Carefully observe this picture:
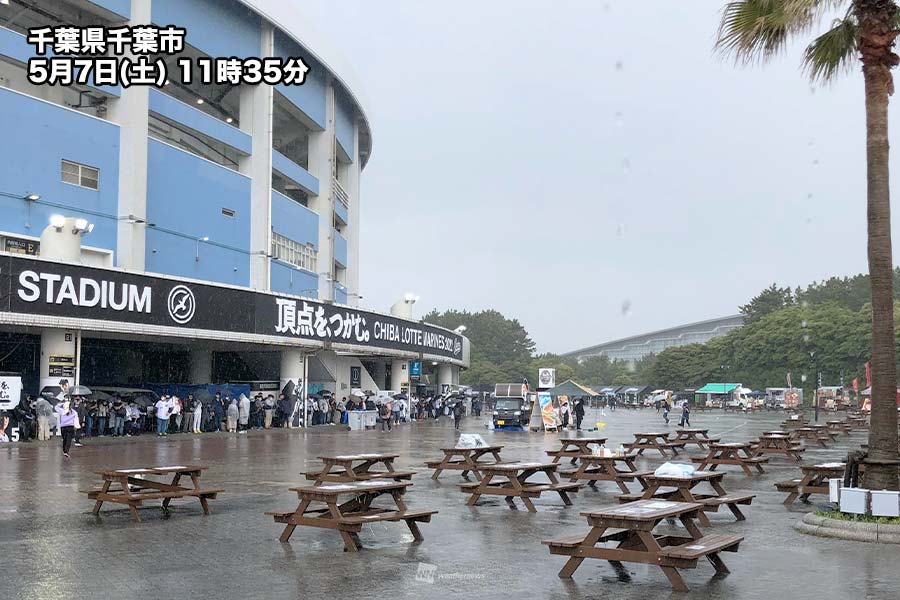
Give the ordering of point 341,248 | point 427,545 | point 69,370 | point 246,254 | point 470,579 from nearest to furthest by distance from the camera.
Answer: point 470,579 → point 427,545 → point 69,370 → point 246,254 → point 341,248

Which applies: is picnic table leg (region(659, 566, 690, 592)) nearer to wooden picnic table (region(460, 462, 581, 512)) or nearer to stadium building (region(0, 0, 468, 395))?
wooden picnic table (region(460, 462, 581, 512))

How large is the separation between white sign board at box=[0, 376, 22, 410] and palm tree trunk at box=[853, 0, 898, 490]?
24.5m

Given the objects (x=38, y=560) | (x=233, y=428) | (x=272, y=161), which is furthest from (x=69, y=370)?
(x=38, y=560)

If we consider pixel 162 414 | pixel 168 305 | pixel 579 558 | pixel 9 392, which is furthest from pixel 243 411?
pixel 579 558

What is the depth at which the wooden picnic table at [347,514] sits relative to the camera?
422 inches

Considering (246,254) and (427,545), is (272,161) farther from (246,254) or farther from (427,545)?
(427,545)

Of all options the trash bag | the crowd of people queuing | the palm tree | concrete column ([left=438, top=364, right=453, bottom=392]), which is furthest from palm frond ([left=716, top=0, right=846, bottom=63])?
concrete column ([left=438, top=364, right=453, bottom=392])

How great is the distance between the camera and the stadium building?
31.4 metres

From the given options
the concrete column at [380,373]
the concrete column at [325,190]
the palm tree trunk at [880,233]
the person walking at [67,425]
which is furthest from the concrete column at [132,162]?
the palm tree trunk at [880,233]

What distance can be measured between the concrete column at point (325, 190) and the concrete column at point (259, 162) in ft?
26.2

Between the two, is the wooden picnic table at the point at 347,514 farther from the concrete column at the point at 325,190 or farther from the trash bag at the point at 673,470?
the concrete column at the point at 325,190

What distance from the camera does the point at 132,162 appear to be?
3681 centimetres

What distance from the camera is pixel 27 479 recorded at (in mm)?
18141

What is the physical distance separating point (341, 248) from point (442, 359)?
32.8ft
